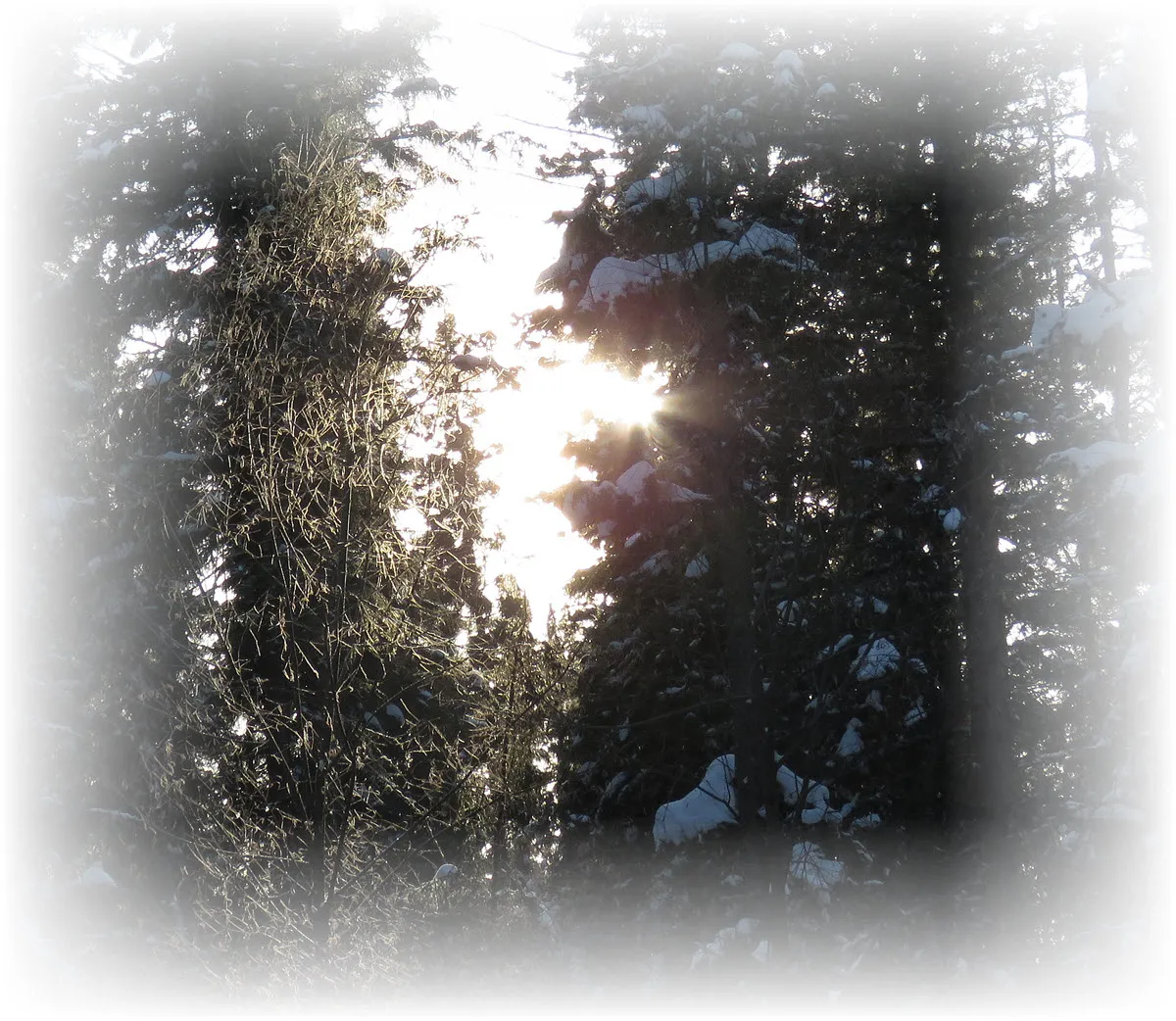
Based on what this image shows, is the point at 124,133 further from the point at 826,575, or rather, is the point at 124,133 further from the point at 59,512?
the point at 826,575

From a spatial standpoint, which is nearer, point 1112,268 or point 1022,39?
point 1022,39

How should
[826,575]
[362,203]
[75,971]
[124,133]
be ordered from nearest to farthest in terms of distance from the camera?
[362,203], [826,575], [75,971], [124,133]

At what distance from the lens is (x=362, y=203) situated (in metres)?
6.94

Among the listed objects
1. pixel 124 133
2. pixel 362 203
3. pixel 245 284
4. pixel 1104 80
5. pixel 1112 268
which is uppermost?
pixel 124 133

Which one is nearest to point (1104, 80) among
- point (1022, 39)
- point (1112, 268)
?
point (1022, 39)

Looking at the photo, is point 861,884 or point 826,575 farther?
point 861,884

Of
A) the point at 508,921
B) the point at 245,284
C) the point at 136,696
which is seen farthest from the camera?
Answer: the point at 508,921

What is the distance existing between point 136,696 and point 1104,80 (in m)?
14.4

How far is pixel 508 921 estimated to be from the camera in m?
19.9

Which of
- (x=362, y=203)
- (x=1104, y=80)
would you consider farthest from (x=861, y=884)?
(x=362, y=203)

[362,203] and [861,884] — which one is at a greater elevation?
[362,203]

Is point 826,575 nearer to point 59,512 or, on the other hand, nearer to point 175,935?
point 175,935

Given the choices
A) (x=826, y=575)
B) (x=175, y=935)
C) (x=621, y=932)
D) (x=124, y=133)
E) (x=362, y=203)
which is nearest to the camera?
(x=362, y=203)

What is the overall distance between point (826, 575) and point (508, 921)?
13.4 meters
